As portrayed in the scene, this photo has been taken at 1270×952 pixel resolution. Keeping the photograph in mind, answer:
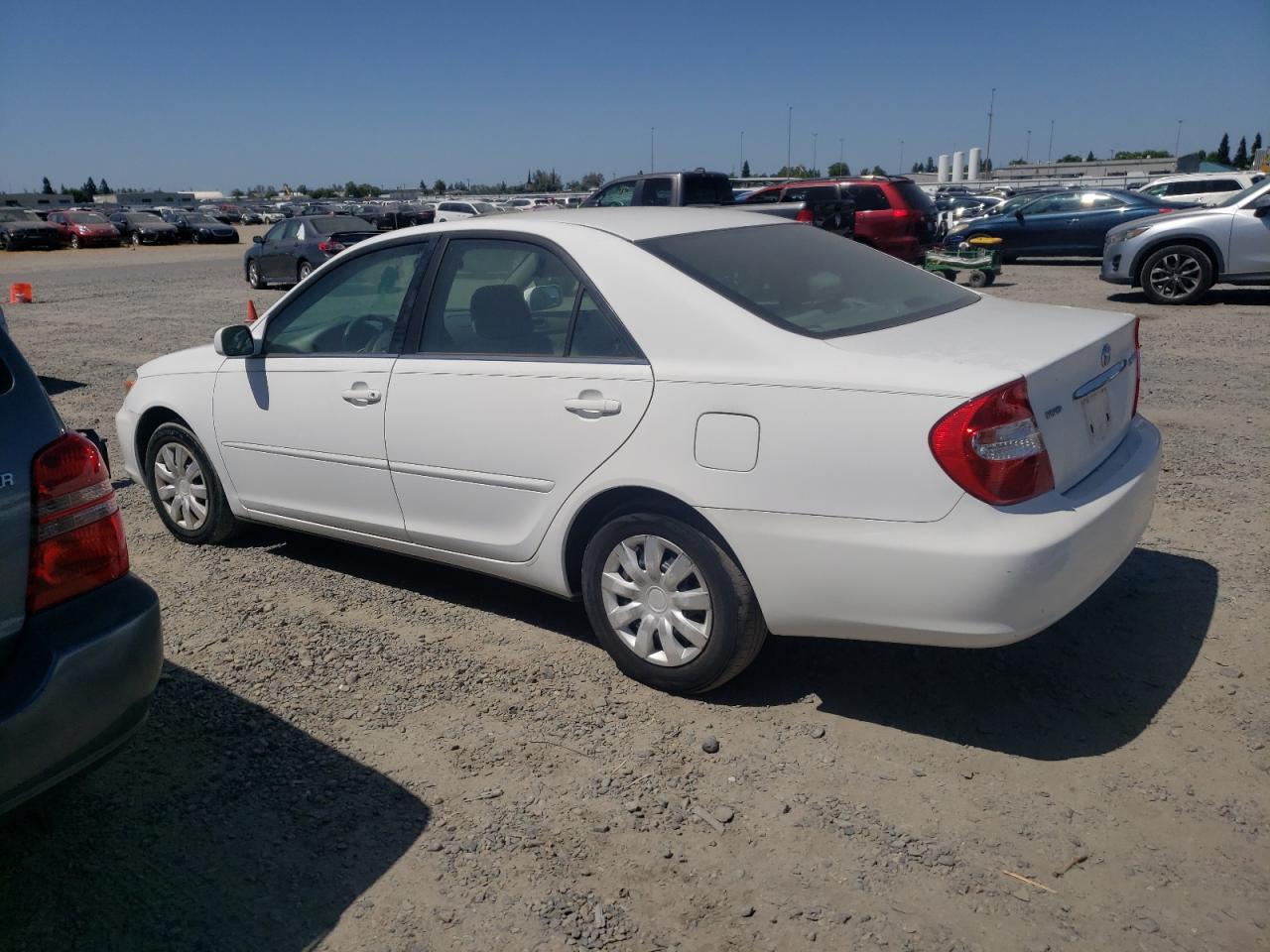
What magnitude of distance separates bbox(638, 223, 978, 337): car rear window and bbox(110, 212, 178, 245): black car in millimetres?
45829

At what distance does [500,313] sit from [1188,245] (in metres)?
12.1

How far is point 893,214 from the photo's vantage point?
19.0m

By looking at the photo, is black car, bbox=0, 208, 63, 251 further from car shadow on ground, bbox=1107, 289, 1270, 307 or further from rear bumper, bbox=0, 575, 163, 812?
rear bumper, bbox=0, 575, 163, 812

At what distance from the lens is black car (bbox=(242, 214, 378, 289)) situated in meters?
20.5

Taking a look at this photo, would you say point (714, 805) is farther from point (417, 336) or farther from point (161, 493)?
point (161, 493)

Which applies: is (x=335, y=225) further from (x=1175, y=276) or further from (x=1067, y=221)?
(x=1175, y=276)

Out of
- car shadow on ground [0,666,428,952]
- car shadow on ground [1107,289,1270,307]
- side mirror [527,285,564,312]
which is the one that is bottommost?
car shadow on ground [0,666,428,952]

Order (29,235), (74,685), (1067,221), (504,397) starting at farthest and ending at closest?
(29,235) → (1067,221) → (504,397) → (74,685)

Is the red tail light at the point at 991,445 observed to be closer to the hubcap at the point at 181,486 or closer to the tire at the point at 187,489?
the tire at the point at 187,489

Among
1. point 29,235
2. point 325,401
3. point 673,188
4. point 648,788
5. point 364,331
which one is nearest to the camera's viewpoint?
point 648,788

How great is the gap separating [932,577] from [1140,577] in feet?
6.79

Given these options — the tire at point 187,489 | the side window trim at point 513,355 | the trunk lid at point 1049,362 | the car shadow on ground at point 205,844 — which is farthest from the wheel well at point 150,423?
the trunk lid at point 1049,362

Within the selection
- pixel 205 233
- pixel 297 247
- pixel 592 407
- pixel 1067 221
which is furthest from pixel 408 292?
pixel 205 233

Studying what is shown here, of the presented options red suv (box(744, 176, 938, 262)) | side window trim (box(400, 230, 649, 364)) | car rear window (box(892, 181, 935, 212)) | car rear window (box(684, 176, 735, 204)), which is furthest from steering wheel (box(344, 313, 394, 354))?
car rear window (box(892, 181, 935, 212))
